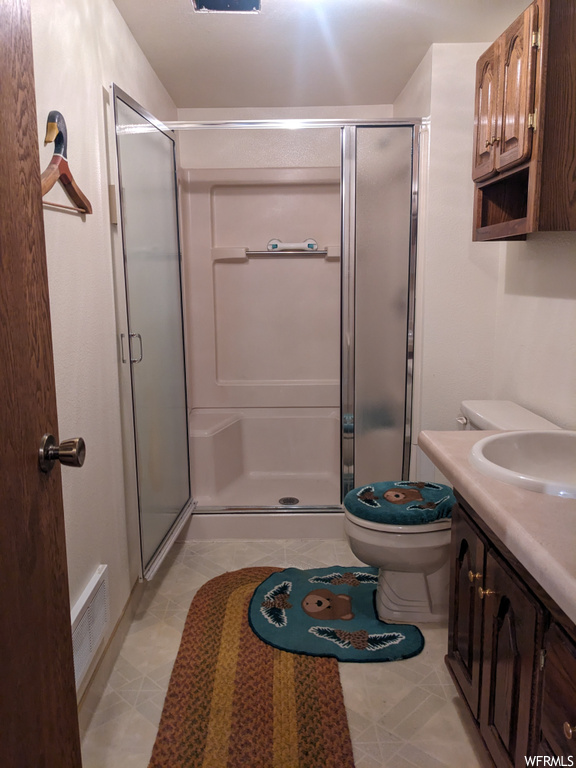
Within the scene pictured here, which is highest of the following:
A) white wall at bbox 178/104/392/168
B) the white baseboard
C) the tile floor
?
white wall at bbox 178/104/392/168

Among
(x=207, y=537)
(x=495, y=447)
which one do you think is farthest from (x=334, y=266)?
(x=495, y=447)

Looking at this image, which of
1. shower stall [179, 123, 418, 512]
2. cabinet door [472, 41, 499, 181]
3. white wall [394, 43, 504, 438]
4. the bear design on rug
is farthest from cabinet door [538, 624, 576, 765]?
shower stall [179, 123, 418, 512]

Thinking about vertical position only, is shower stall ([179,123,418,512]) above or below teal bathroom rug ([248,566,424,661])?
above

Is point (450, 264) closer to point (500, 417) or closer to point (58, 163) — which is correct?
point (500, 417)

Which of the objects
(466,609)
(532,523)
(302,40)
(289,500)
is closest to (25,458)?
(532,523)

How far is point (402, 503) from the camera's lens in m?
2.24

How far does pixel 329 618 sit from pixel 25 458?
168cm

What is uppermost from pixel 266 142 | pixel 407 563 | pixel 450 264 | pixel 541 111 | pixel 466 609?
pixel 266 142

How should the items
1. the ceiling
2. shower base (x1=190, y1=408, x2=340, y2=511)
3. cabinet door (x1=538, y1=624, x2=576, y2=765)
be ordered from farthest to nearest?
shower base (x1=190, y1=408, x2=340, y2=511) → the ceiling → cabinet door (x1=538, y1=624, x2=576, y2=765)

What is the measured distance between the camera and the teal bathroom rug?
214cm

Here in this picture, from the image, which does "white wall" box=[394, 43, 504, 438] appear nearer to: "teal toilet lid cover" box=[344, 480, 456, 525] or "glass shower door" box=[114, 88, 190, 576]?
"teal toilet lid cover" box=[344, 480, 456, 525]

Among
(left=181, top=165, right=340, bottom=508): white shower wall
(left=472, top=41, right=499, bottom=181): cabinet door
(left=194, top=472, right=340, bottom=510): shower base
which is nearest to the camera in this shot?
(left=472, top=41, right=499, bottom=181): cabinet door

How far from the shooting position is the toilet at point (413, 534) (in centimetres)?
216

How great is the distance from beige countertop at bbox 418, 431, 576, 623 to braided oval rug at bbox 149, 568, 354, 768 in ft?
2.87
